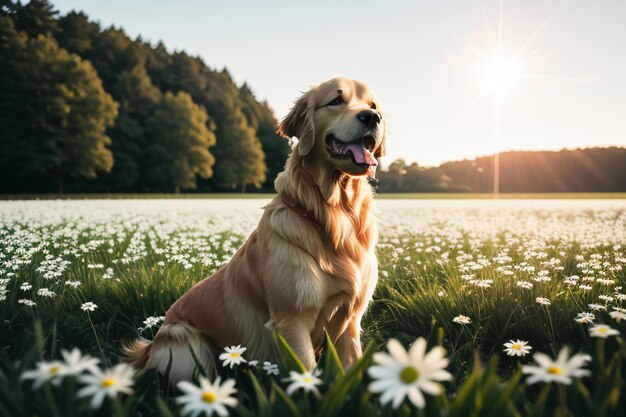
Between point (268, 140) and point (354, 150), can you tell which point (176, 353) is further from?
point (268, 140)

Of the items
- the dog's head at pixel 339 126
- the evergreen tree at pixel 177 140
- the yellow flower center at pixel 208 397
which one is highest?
the evergreen tree at pixel 177 140

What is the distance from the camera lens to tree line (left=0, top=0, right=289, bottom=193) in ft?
118

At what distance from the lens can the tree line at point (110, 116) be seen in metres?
35.9

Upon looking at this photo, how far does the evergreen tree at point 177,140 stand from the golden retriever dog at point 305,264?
44.3 m

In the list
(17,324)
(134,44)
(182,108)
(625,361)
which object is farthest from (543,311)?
(134,44)

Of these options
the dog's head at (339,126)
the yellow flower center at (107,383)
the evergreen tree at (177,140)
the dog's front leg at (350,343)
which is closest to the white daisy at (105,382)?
the yellow flower center at (107,383)

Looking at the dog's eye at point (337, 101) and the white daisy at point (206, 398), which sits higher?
the dog's eye at point (337, 101)

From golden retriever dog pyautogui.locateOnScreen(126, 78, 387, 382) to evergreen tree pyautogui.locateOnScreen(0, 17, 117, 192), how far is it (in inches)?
1511

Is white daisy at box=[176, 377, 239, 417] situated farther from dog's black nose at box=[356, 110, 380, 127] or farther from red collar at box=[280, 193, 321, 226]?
dog's black nose at box=[356, 110, 380, 127]

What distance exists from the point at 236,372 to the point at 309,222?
41.1 inches

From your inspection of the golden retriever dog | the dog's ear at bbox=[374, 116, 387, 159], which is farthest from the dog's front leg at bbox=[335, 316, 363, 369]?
the dog's ear at bbox=[374, 116, 387, 159]

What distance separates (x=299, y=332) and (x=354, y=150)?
1277 mm

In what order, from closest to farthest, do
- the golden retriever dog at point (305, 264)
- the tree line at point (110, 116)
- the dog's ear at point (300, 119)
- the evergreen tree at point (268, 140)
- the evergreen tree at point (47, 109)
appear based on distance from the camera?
the golden retriever dog at point (305, 264) < the dog's ear at point (300, 119) < the evergreen tree at point (47, 109) < the tree line at point (110, 116) < the evergreen tree at point (268, 140)

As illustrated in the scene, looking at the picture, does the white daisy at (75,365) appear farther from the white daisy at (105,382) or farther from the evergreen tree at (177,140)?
the evergreen tree at (177,140)
